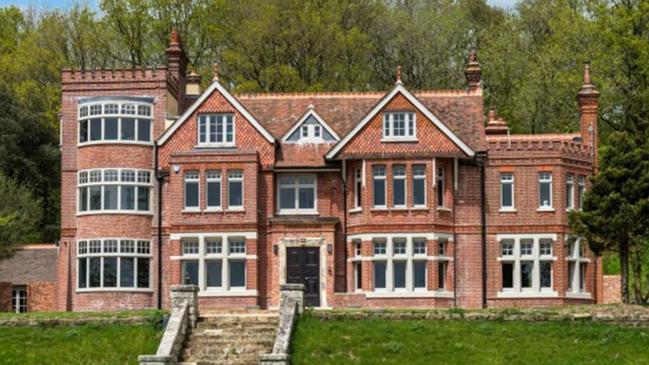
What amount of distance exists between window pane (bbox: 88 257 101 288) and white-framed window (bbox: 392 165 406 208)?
37.7 feet

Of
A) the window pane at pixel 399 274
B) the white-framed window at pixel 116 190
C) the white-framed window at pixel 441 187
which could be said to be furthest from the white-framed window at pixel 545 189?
the white-framed window at pixel 116 190

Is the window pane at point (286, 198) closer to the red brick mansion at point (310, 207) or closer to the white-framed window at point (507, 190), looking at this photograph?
the red brick mansion at point (310, 207)

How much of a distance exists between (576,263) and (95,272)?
1827 cm

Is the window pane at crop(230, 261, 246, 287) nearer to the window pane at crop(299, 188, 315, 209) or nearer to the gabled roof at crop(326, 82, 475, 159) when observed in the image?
the window pane at crop(299, 188, 315, 209)

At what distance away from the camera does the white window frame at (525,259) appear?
168 ft

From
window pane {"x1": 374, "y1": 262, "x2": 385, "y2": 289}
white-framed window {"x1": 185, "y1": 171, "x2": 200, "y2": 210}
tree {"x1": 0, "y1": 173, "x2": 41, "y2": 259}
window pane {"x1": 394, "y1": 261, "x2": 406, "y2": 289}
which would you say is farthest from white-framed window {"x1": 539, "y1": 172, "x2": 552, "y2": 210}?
tree {"x1": 0, "y1": 173, "x2": 41, "y2": 259}

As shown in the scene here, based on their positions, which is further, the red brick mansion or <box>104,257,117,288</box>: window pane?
<box>104,257,117,288</box>: window pane

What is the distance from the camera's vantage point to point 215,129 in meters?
52.4

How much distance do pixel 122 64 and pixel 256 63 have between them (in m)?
9.18

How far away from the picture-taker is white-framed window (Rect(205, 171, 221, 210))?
51.5m

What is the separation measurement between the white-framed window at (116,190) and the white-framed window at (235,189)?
3.29 m

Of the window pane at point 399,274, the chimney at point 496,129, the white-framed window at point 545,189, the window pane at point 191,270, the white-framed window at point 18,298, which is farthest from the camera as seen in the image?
the white-framed window at point 18,298

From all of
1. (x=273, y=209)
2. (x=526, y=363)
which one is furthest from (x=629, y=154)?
(x=273, y=209)

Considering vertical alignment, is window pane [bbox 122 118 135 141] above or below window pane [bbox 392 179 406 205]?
above
